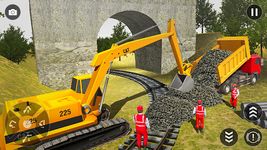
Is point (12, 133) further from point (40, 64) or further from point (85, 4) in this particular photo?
point (85, 4)

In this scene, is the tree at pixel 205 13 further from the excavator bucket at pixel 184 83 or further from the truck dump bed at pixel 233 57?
the excavator bucket at pixel 184 83

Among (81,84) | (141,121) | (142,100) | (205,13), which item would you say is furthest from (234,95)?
(205,13)

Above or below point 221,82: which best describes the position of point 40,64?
above

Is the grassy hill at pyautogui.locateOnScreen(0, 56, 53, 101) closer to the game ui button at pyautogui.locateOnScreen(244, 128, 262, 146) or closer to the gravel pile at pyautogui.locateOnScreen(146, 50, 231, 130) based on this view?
the gravel pile at pyautogui.locateOnScreen(146, 50, 231, 130)

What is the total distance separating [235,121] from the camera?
1024 centimetres

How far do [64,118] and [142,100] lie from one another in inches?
268

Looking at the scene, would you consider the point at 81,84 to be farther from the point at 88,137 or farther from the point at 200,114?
the point at 200,114

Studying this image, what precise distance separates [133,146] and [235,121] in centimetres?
523

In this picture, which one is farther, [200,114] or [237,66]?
[237,66]

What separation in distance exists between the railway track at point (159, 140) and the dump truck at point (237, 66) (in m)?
5.59

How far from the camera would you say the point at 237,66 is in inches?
560

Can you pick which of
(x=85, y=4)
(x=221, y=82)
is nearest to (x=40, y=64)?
(x=85, y=4)

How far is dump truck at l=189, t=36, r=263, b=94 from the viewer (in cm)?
1355

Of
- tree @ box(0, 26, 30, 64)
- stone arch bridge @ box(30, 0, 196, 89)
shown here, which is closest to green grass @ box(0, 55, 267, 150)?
stone arch bridge @ box(30, 0, 196, 89)
